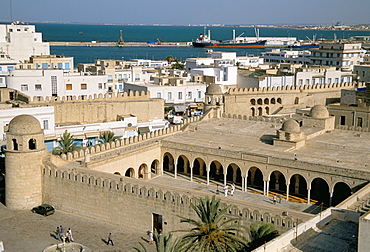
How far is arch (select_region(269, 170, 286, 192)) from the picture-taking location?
3438 cm

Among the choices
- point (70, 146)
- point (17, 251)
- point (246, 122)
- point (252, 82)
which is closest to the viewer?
point (17, 251)

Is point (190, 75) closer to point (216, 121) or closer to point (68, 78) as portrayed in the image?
point (68, 78)

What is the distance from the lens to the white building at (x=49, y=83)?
4906cm

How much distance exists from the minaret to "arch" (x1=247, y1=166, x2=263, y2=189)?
13523 millimetres

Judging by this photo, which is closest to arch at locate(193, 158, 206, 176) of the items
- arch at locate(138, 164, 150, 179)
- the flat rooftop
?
the flat rooftop

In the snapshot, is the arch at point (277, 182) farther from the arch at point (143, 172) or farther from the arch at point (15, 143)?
the arch at point (15, 143)

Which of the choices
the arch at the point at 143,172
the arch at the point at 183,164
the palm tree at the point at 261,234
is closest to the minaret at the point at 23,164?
the arch at the point at 143,172

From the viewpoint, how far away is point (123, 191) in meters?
26.8

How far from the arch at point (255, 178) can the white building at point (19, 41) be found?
51813 mm

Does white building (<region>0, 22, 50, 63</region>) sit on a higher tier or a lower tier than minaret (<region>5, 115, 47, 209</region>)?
higher

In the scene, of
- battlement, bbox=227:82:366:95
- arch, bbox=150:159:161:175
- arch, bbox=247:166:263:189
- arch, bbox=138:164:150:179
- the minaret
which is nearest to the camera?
the minaret

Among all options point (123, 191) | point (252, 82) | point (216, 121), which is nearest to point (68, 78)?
point (216, 121)

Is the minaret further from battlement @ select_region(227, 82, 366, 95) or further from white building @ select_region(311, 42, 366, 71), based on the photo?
white building @ select_region(311, 42, 366, 71)

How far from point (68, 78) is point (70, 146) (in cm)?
1761
